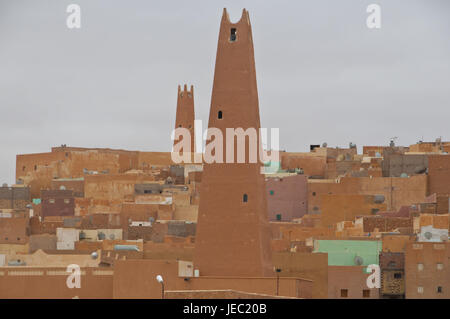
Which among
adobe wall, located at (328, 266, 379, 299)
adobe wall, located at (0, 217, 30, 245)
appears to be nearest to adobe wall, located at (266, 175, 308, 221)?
adobe wall, located at (0, 217, 30, 245)

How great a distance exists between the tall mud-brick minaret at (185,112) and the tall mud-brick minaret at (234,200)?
4614 centimetres

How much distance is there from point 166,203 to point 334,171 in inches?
533

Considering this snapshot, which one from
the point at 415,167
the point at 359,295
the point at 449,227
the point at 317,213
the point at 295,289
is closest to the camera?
the point at 295,289

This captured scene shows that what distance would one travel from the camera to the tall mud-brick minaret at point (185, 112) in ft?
296

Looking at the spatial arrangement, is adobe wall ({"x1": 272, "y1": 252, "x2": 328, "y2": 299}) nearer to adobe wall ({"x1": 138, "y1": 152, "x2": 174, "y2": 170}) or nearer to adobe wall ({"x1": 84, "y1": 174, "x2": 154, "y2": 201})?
adobe wall ({"x1": 84, "y1": 174, "x2": 154, "y2": 201})

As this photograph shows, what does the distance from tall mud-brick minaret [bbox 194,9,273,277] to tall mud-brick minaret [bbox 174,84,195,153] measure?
46.1m

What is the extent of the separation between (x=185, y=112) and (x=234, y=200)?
1844 inches

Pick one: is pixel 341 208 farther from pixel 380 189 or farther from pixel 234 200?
pixel 234 200

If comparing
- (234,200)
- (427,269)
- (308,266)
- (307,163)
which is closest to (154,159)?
(307,163)

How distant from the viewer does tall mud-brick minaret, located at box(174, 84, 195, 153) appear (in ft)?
296

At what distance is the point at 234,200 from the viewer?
43594mm
